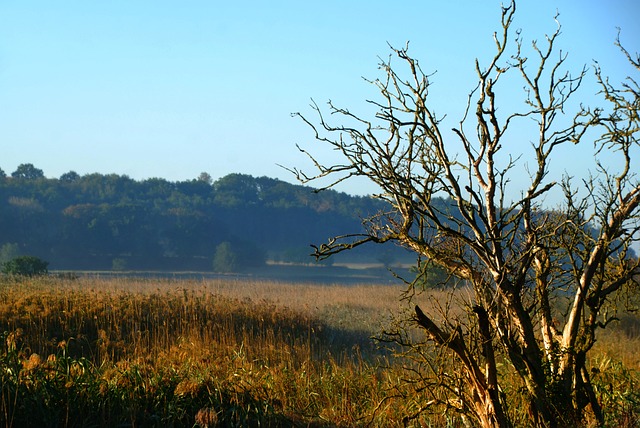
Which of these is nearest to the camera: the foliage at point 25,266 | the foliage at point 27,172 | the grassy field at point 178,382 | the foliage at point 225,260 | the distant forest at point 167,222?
the grassy field at point 178,382

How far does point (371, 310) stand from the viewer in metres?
25.7

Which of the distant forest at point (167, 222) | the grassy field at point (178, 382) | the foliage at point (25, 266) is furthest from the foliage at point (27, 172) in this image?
the grassy field at point (178, 382)

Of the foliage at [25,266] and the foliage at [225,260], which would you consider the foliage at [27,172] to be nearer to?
the foliage at [225,260]

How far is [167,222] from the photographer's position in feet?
287

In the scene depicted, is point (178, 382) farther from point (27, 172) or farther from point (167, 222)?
point (27, 172)

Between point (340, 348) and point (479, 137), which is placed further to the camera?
point (340, 348)

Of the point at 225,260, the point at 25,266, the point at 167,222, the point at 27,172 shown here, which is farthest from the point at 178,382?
the point at 27,172

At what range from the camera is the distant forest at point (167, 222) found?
3039 inches

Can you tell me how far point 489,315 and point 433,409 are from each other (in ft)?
5.12

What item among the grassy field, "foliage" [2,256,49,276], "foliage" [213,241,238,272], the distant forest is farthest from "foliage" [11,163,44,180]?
the grassy field

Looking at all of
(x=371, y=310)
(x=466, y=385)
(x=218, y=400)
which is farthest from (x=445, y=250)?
(x=371, y=310)

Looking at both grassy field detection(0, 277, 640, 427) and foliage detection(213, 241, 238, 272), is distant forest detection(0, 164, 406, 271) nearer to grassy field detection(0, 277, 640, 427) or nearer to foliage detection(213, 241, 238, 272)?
foliage detection(213, 241, 238, 272)

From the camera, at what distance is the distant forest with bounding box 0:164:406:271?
7719 cm

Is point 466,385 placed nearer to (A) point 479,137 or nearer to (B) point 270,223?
(A) point 479,137
